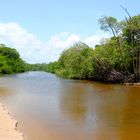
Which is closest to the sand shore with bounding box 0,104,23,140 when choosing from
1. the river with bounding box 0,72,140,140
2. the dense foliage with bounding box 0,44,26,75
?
the river with bounding box 0,72,140,140

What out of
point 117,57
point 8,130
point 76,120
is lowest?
point 76,120

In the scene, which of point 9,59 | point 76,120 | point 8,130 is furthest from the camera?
point 9,59

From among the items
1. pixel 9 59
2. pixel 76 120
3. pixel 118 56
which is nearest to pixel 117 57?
pixel 118 56

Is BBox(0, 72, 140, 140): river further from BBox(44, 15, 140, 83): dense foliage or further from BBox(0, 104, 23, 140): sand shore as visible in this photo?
BBox(44, 15, 140, 83): dense foliage

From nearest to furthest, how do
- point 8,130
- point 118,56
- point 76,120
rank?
point 8,130 < point 76,120 < point 118,56

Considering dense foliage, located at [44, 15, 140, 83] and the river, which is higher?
dense foliage, located at [44, 15, 140, 83]

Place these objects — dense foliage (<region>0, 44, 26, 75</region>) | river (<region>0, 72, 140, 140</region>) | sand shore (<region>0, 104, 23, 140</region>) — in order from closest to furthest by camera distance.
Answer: sand shore (<region>0, 104, 23, 140</region>)
river (<region>0, 72, 140, 140</region>)
dense foliage (<region>0, 44, 26, 75</region>)

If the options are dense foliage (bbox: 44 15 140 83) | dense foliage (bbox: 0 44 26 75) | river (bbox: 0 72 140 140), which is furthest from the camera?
dense foliage (bbox: 0 44 26 75)

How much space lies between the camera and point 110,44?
61969 mm

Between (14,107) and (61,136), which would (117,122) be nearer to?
(61,136)

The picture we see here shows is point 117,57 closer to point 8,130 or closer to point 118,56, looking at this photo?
point 118,56

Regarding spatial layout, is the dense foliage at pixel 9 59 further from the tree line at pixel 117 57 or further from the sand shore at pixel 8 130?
the sand shore at pixel 8 130

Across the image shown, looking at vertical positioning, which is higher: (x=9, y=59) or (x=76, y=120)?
(x=9, y=59)

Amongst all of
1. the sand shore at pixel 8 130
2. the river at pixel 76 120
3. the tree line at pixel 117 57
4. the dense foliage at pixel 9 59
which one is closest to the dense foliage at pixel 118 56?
the tree line at pixel 117 57
